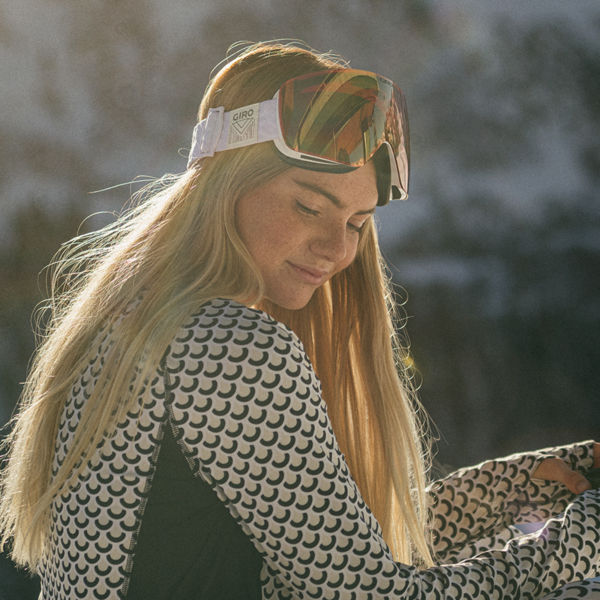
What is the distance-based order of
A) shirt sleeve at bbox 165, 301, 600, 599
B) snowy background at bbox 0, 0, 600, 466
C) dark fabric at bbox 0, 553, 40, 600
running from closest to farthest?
shirt sleeve at bbox 165, 301, 600, 599 → dark fabric at bbox 0, 553, 40, 600 → snowy background at bbox 0, 0, 600, 466

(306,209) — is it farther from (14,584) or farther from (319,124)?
(14,584)

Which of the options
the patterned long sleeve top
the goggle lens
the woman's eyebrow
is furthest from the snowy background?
the patterned long sleeve top

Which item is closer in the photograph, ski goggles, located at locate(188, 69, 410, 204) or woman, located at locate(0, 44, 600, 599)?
woman, located at locate(0, 44, 600, 599)

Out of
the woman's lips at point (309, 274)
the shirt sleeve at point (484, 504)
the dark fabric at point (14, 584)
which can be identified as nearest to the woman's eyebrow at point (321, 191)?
the woman's lips at point (309, 274)

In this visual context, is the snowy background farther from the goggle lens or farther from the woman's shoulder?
the woman's shoulder

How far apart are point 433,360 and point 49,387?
270cm

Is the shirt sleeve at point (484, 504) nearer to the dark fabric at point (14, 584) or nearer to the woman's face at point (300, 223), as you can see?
the woman's face at point (300, 223)

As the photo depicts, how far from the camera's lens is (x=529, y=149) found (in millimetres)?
3438

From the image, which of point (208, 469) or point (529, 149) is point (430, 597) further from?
point (529, 149)

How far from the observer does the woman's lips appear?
93 centimetres

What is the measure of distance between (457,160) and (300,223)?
2.82 m

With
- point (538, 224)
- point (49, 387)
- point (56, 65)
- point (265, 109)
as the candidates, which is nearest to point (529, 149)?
point (538, 224)

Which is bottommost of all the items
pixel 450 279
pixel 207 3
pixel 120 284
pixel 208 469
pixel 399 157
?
pixel 208 469

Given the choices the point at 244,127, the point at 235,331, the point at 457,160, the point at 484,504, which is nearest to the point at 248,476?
the point at 235,331
